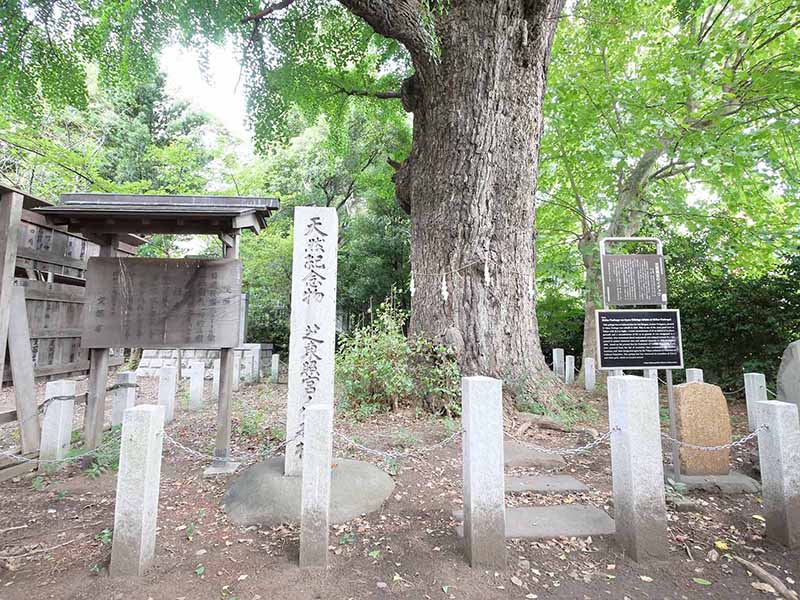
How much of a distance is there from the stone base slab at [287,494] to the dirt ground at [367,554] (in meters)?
0.11

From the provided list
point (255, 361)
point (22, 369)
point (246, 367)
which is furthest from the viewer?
point (255, 361)

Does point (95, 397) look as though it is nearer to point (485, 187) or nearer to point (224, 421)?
point (224, 421)

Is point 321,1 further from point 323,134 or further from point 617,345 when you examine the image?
point 617,345

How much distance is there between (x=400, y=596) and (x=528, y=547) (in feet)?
3.61

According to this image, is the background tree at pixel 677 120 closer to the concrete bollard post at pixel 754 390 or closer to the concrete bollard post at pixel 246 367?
the concrete bollard post at pixel 754 390

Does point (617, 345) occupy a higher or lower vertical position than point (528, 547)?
higher

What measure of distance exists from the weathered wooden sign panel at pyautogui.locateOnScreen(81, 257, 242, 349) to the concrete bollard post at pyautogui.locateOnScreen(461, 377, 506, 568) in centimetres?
308

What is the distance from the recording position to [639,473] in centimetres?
286

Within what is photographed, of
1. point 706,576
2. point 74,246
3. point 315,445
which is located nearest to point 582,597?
point 706,576

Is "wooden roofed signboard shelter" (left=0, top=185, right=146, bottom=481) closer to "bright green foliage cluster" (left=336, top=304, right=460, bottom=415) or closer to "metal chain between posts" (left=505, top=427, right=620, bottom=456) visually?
"bright green foliage cluster" (left=336, top=304, right=460, bottom=415)

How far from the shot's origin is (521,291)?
6.49m

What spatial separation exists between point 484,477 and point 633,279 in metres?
3.33

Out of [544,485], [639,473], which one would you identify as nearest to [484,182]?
[544,485]

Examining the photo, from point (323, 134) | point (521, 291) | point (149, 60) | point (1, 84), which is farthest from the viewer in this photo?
point (323, 134)
